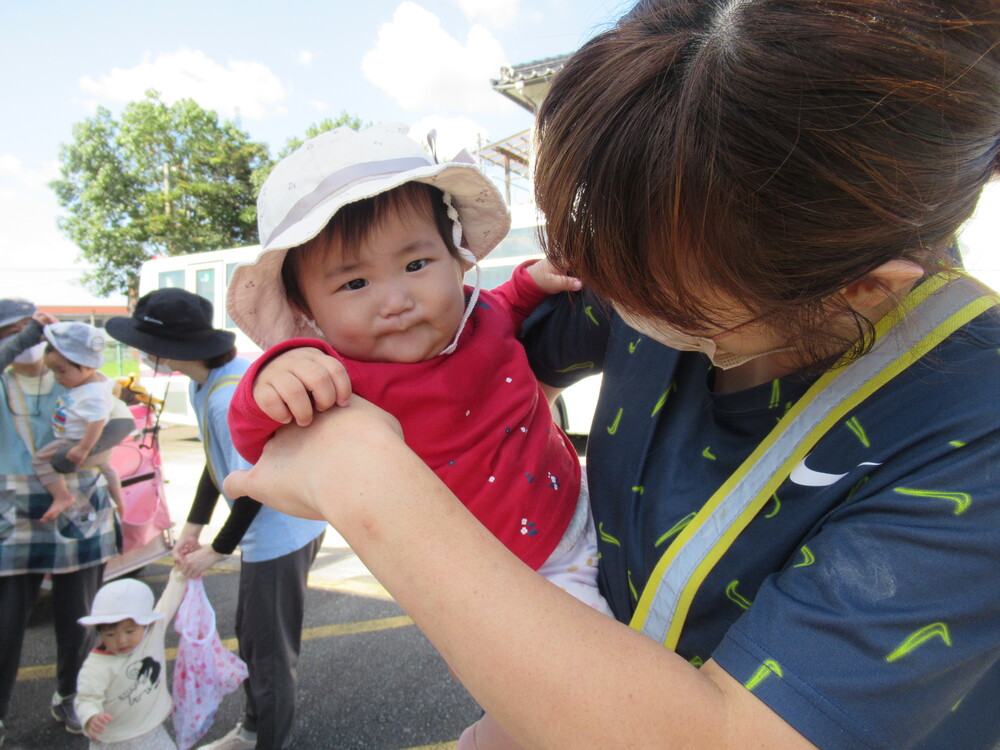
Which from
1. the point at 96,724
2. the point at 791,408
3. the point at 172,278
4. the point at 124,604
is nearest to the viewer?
the point at 791,408

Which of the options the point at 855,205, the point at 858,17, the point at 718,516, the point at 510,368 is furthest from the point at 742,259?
the point at 510,368

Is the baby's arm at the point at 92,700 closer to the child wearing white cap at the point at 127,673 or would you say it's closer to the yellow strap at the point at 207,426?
the child wearing white cap at the point at 127,673

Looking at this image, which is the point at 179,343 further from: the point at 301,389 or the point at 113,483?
the point at 301,389

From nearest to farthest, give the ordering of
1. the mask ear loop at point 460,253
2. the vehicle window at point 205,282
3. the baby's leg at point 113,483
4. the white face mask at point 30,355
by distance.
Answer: the mask ear loop at point 460,253, the white face mask at point 30,355, the baby's leg at point 113,483, the vehicle window at point 205,282

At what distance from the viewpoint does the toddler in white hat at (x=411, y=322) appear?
4.24ft

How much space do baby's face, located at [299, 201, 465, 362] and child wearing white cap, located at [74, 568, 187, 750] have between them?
6.67 feet

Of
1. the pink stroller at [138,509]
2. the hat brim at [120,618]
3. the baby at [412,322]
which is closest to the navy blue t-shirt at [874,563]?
the baby at [412,322]

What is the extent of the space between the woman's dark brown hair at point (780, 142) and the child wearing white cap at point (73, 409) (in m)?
3.44

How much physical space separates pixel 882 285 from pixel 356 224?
36.6 inches

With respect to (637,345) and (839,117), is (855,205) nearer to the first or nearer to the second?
(839,117)

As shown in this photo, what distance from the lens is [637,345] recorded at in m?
1.22

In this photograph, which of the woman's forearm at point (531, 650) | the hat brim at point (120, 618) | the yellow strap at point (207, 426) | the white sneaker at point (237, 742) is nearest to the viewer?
the woman's forearm at point (531, 650)

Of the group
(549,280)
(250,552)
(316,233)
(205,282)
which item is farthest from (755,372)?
(205,282)

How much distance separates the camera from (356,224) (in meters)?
1.28
